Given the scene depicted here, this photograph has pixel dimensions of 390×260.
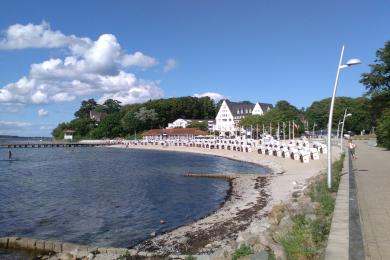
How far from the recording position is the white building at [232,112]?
156 m

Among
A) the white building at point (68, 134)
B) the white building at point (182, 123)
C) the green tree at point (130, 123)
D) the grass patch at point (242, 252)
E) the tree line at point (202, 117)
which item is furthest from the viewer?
the white building at point (68, 134)

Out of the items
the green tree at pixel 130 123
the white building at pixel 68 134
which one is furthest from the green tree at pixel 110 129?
the white building at pixel 68 134

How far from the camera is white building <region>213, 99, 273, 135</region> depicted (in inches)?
6161

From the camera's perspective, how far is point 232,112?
16225cm

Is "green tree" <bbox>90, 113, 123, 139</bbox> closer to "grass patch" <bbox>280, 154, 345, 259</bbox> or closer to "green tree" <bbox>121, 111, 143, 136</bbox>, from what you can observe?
"green tree" <bbox>121, 111, 143, 136</bbox>

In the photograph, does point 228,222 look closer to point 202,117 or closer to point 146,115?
point 146,115

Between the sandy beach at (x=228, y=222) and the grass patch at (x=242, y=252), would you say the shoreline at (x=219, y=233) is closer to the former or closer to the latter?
the sandy beach at (x=228, y=222)

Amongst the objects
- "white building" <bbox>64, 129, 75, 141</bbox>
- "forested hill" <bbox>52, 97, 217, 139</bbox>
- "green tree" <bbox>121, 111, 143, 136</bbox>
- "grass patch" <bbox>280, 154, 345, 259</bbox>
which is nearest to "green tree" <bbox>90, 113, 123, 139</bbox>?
"forested hill" <bbox>52, 97, 217, 139</bbox>

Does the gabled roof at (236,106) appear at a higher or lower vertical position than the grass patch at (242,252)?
higher

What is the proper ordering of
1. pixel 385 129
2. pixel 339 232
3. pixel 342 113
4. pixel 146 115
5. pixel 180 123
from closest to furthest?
pixel 339 232 < pixel 385 129 < pixel 342 113 < pixel 146 115 < pixel 180 123

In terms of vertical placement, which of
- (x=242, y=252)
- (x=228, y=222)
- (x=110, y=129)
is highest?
(x=110, y=129)

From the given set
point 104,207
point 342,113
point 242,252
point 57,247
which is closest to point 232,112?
point 342,113

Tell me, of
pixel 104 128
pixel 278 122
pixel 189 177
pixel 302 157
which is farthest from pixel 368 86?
pixel 104 128

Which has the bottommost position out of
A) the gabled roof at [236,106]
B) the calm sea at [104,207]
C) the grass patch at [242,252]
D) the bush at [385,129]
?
the calm sea at [104,207]
